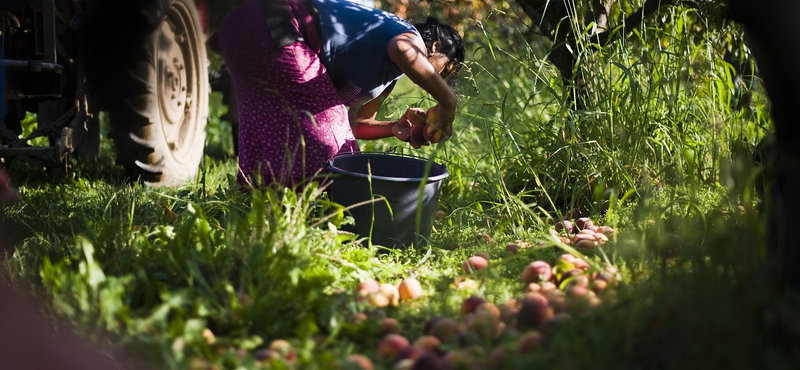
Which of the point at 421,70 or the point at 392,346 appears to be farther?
the point at 421,70

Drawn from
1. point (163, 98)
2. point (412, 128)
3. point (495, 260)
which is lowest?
point (495, 260)

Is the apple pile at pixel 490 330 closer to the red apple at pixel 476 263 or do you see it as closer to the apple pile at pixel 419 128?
the red apple at pixel 476 263

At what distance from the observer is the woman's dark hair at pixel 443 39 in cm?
313

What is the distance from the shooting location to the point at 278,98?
2879 millimetres

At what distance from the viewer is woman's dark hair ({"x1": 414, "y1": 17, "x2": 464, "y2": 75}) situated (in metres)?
3.13

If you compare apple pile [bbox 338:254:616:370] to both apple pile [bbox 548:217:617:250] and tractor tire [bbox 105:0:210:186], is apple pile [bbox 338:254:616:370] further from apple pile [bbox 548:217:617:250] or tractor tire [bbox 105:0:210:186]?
tractor tire [bbox 105:0:210:186]

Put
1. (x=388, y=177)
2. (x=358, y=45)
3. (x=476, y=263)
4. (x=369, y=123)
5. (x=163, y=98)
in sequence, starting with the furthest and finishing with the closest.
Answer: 1. (x=163, y=98)
2. (x=369, y=123)
3. (x=358, y=45)
4. (x=388, y=177)
5. (x=476, y=263)

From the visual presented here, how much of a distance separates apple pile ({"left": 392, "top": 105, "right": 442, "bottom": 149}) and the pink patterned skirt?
0.26 meters

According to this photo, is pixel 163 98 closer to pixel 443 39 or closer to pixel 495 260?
pixel 443 39

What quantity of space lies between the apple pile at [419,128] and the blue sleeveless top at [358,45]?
8.7 inches

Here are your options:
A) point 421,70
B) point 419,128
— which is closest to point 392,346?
point 421,70

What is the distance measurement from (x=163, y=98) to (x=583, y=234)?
2.46m

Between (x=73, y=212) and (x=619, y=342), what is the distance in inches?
95.7

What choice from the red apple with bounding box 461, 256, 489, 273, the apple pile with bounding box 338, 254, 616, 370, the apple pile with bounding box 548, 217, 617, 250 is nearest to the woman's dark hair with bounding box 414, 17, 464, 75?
the apple pile with bounding box 548, 217, 617, 250
